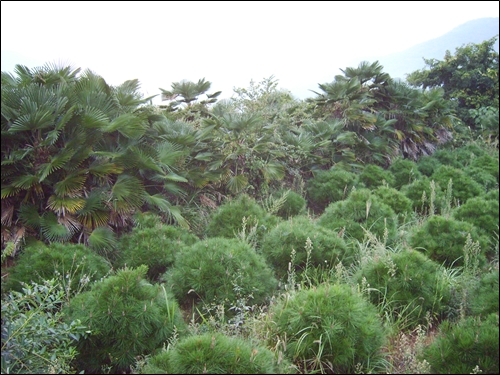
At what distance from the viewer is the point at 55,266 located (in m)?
3.23

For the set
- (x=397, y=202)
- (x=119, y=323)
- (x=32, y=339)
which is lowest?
(x=397, y=202)

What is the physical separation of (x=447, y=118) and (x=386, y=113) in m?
1.77

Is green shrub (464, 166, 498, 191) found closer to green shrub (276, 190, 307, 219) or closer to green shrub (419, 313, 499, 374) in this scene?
green shrub (276, 190, 307, 219)

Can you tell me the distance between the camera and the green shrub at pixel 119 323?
2.55 m

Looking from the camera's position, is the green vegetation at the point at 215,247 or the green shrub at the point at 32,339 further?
the green vegetation at the point at 215,247

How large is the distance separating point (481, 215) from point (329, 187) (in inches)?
88.9

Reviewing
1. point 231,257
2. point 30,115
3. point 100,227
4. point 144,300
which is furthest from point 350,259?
point 30,115

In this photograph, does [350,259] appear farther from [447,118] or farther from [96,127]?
[447,118]

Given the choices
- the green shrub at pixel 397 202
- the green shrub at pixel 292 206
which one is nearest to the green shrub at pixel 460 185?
the green shrub at pixel 397 202

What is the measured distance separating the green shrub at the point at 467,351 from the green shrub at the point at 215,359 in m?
0.94

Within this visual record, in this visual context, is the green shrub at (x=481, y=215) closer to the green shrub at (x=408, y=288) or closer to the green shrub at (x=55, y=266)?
the green shrub at (x=408, y=288)

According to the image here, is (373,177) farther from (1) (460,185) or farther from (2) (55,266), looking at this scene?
(2) (55,266)

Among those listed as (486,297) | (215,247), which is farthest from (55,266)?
(486,297)

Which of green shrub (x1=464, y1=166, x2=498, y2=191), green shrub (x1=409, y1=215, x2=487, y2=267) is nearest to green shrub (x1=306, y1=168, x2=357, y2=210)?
green shrub (x1=409, y1=215, x2=487, y2=267)
